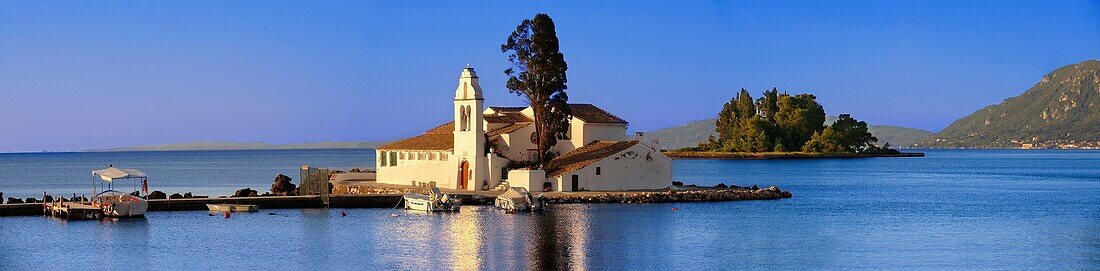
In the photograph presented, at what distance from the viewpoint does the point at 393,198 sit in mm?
58750

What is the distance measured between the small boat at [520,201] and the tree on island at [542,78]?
6.93 meters

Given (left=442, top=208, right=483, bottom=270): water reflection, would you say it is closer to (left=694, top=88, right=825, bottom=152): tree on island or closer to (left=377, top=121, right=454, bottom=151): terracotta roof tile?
(left=377, top=121, right=454, bottom=151): terracotta roof tile

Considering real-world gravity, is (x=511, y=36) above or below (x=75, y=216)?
above

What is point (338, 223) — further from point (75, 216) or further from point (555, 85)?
point (555, 85)

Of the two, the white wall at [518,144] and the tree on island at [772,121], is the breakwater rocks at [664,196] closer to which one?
the white wall at [518,144]

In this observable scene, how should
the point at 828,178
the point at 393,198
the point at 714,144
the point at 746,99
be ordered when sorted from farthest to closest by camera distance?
the point at 714,144 → the point at 746,99 → the point at 828,178 → the point at 393,198

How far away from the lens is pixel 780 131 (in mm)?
163875

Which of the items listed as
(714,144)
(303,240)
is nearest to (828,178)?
(303,240)

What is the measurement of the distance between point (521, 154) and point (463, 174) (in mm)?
3225

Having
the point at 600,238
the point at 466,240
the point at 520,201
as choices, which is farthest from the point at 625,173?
the point at 466,240

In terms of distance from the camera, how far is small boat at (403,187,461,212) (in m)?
54.5

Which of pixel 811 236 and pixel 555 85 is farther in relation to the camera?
pixel 555 85

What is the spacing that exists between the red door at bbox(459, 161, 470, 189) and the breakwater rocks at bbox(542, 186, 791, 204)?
5.07 metres

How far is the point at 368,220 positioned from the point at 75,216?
11092mm
